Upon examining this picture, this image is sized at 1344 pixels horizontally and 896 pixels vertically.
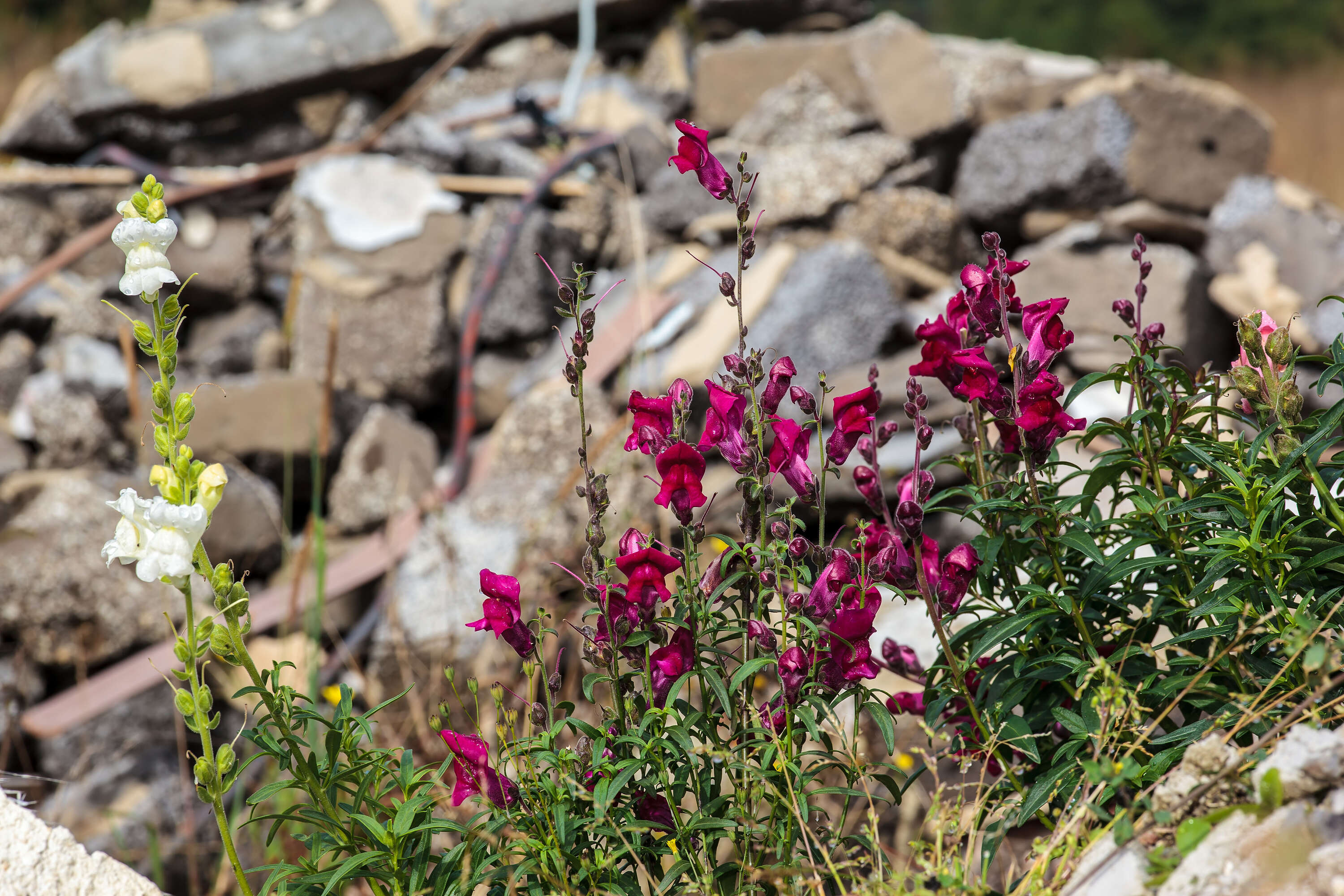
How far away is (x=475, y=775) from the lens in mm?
1137

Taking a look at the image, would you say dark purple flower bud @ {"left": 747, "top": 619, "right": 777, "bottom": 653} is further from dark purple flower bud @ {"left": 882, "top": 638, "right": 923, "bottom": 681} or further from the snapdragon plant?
dark purple flower bud @ {"left": 882, "top": 638, "right": 923, "bottom": 681}

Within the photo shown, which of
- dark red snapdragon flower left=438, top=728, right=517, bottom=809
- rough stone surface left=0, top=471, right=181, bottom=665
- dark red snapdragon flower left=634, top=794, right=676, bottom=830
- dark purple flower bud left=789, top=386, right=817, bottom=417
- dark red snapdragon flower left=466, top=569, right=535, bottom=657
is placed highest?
dark purple flower bud left=789, top=386, right=817, bottom=417

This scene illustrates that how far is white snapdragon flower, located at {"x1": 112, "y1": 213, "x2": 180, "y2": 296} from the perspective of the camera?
3.36 feet

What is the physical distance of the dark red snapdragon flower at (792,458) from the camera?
3.89 feet

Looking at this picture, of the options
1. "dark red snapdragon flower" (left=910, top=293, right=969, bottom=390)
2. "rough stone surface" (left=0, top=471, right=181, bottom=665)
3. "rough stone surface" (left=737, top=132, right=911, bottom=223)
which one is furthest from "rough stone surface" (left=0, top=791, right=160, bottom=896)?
"rough stone surface" (left=737, top=132, right=911, bottom=223)

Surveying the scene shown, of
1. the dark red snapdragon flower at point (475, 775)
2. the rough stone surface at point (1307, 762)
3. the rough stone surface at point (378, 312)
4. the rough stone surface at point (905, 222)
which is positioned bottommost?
the rough stone surface at point (378, 312)

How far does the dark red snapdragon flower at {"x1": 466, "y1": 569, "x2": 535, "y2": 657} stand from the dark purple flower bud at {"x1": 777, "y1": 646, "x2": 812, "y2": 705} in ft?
0.95

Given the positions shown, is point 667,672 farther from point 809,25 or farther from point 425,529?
point 809,25

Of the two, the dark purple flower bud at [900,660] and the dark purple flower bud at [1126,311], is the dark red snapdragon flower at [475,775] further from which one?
the dark purple flower bud at [1126,311]

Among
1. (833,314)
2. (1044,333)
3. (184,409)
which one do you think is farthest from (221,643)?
(833,314)

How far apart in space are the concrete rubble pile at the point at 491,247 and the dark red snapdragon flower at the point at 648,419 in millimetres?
1617

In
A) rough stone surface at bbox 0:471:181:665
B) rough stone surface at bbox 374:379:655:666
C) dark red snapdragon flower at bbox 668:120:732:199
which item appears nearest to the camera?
dark red snapdragon flower at bbox 668:120:732:199

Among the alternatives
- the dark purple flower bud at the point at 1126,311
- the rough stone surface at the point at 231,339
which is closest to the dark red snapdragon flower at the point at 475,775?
the dark purple flower bud at the point at 1126,311

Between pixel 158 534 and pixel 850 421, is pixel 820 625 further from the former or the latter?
pixel 158 534
